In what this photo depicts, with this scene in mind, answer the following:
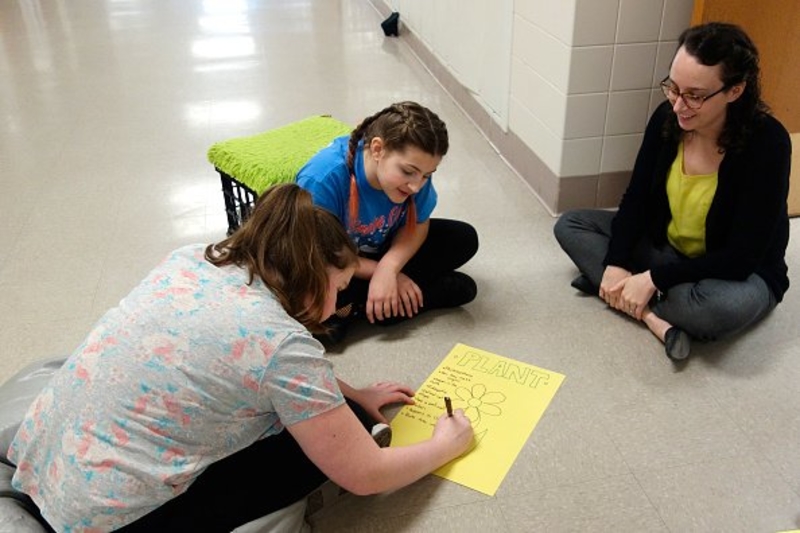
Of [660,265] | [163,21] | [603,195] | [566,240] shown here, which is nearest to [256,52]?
[163,21]

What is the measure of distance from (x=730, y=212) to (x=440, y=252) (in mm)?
670

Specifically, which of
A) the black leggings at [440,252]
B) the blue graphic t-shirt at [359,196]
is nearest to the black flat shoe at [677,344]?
the black leggings at [440,252]

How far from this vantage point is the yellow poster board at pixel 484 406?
1355mm

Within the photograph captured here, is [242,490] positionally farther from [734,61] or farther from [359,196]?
[734,61]

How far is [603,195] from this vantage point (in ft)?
7.64

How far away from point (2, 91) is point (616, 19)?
2869 millimetres

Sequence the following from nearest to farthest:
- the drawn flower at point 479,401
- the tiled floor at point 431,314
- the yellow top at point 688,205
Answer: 1. the tiled floor at point 431,314
2. the drawn flower at point 479,401
3. the yellow top at point 688,205

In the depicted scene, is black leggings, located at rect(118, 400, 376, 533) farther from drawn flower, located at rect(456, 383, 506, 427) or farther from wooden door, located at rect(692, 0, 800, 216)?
wooden door, located at rect(692, 0, 800, 216)

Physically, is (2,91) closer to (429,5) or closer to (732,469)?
(429,5)

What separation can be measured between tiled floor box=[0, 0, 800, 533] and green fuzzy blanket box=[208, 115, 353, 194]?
355 mm

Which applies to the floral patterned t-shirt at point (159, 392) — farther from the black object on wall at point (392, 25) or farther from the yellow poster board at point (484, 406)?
the black object on wall at point (392, 25)

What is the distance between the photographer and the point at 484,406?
4.86ft

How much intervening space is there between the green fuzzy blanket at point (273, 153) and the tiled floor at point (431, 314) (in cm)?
35

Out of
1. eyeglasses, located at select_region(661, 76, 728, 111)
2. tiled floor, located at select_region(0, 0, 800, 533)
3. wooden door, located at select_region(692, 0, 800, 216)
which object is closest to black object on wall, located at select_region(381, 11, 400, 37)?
tiled floor, located at select_region(0, 0, 800, 533)
